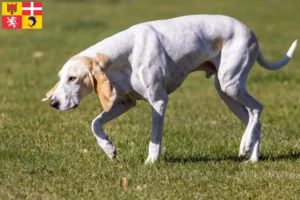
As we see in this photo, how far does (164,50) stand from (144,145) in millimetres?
1463

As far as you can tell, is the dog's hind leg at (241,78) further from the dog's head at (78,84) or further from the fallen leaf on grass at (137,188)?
the fallen leaf on grass at (137,188)

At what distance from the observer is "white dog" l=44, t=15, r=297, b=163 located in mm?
6812

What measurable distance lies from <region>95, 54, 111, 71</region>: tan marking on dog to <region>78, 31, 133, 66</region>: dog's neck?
0.03 m

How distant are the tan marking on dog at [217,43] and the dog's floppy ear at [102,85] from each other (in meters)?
1.21

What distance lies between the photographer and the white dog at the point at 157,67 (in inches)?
268

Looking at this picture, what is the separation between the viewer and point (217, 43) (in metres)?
7.49

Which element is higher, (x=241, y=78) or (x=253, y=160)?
(x=241, y=78)

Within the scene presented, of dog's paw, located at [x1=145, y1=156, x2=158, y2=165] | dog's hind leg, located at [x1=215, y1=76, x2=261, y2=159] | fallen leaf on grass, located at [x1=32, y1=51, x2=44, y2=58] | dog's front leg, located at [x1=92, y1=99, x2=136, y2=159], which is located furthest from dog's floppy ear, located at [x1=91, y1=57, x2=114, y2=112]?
fallen leaf on grass, located at [x1=32, y1=51, x2=44, y2=58]

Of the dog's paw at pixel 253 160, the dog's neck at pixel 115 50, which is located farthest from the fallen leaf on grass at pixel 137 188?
the dog's paw at pixel 253 160

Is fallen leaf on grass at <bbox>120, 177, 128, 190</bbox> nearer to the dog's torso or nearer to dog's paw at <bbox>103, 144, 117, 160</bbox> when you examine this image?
dog's paw at <bbox>103, 144, 117, 160</bbox>

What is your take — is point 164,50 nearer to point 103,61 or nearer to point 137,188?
point 103,61

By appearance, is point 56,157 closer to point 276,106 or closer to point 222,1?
point 276,106

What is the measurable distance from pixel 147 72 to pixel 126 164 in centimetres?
84

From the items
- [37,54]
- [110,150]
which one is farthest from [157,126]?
[37,54]
